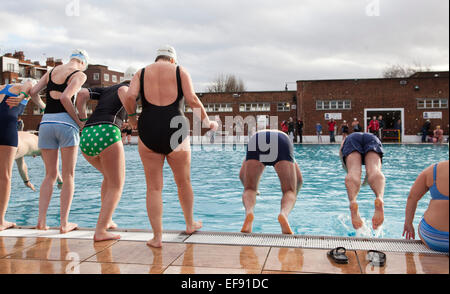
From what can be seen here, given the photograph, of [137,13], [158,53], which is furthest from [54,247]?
[137,13]

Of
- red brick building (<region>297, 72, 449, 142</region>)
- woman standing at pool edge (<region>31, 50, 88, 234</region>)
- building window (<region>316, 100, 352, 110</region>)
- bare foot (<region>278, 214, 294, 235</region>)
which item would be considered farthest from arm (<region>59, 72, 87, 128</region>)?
building window (<region>316, 100, 352, 110</region>)

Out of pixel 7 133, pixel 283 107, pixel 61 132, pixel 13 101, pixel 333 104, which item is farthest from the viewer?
pixel 283 107

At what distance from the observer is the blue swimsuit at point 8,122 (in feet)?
12.7

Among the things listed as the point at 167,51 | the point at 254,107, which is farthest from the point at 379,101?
the point at 167,51

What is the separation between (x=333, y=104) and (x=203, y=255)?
3258 centimetres

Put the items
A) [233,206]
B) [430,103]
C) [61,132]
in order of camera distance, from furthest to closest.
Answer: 1. [430,103]
2. [233,206]
3. [61,132]

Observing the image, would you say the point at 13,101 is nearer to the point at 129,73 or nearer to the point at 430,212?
the point at 129,73

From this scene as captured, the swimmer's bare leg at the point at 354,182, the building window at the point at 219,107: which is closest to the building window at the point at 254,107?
the building window at the point at 219,107

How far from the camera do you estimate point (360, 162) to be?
413cm

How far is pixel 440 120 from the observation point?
32.0 m

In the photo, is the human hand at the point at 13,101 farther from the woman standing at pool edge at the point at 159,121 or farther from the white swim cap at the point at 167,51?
the white swim cap at the point at 167,51

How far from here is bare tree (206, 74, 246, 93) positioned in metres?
60.7

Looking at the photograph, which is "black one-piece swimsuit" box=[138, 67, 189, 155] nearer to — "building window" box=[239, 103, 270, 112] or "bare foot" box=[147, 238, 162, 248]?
"bare foot" box=[147, 238, 162, 248]
